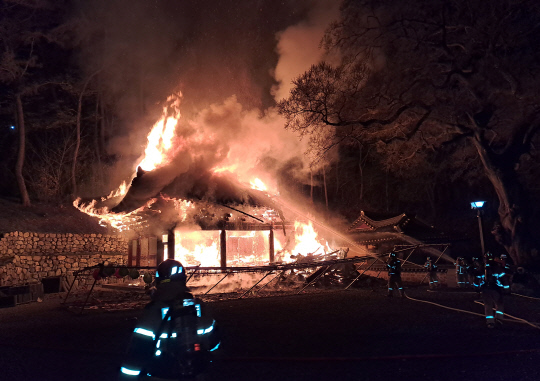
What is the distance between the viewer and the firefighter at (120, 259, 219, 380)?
361cm

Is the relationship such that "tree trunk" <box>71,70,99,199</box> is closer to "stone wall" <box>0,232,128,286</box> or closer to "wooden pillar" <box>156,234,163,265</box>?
"stone wall" <box>0,232,128,286</box>

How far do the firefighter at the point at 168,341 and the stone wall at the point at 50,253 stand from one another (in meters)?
18.6

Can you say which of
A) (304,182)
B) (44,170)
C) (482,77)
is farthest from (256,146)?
(304,182)

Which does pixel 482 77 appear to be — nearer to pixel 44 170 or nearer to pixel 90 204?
pixel 90 204

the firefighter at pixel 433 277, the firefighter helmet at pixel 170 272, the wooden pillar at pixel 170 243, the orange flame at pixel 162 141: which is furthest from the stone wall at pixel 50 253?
the firefighter helmet at pixel 170 272

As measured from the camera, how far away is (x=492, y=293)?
28.3 feet

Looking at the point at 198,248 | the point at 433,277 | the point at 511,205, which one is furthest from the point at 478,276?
the point at 198,248

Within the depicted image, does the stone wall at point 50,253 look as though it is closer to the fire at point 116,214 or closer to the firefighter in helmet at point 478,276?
the fire at point 116,214

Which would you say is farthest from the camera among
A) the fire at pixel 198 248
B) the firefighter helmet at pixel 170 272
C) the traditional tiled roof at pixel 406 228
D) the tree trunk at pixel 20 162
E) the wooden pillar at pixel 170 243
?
the tree trunk at pixel 20 162

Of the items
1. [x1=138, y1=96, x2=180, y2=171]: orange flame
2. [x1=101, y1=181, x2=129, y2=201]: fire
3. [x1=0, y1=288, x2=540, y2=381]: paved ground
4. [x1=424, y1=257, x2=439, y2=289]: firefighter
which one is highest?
[x1=138, y1=96, x2=180, y2=171]: orange flame

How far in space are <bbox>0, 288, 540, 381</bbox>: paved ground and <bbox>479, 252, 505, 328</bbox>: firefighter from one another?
0.26m

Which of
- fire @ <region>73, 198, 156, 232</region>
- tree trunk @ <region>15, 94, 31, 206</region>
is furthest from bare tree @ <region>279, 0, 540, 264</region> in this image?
tree trunk @ <region>15, 94, 31, 206</region>

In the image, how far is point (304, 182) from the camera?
4097 cm

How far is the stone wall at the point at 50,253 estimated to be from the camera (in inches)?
763
